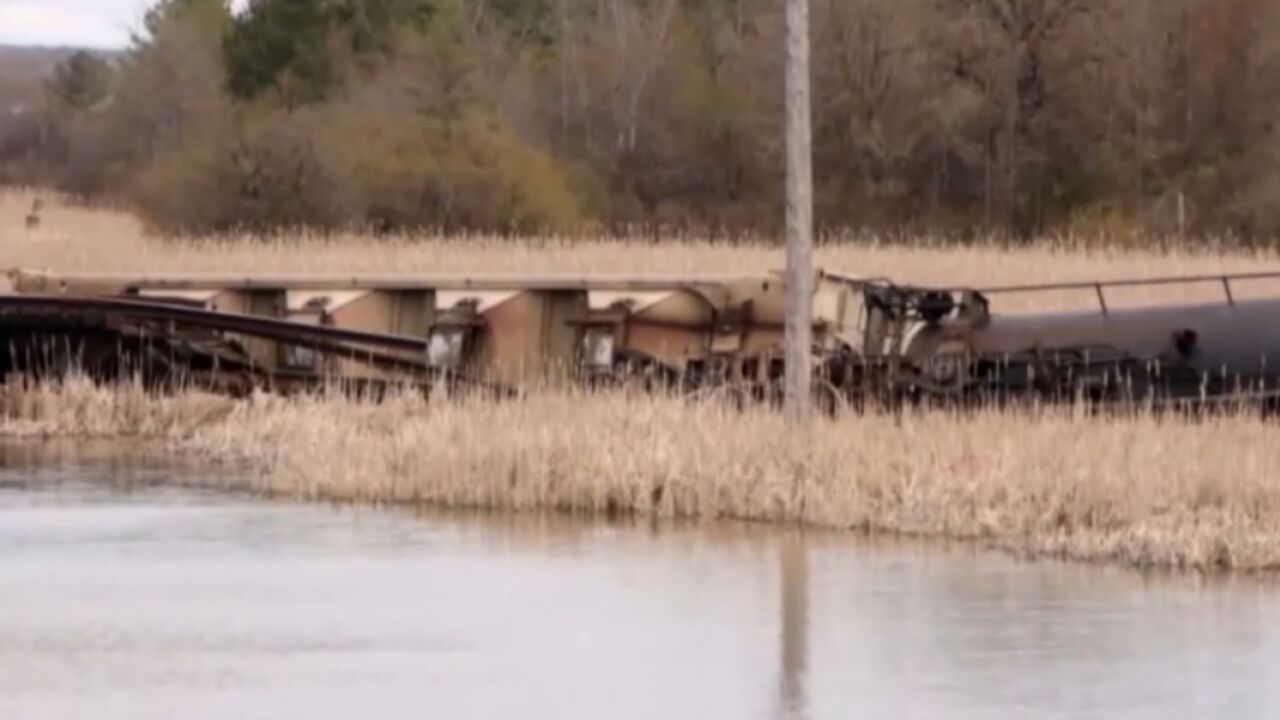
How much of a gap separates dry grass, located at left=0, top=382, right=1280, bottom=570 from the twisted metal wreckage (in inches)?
75.4

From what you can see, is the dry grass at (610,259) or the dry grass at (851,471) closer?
the dry grass at (851,471)

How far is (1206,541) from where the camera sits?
15242 mm

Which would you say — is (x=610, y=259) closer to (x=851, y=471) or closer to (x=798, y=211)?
(x=798, y=211)

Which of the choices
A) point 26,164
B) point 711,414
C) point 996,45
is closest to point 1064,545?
point 711,414

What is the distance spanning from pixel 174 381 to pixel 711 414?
24.8ft

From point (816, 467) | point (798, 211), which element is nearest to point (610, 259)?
point (798, 211)

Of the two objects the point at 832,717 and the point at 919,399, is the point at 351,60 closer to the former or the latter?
the point at 919,399

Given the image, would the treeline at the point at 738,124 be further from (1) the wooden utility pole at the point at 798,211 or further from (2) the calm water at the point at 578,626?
(2) the calm water at the point at 578,626

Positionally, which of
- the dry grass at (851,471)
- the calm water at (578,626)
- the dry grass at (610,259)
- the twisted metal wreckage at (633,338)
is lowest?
the calm water at (578,626)

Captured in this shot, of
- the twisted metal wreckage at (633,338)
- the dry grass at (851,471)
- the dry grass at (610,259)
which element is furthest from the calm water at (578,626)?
the dry grass at (610,259)

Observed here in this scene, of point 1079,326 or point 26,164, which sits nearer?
point 1079,326

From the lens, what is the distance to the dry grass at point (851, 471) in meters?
16.0

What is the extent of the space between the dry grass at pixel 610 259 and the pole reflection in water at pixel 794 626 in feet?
52.6

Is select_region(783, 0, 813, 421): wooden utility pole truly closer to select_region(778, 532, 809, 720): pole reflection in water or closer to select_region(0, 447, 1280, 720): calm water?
select_region(0, 447, 1280, 720): calm water
